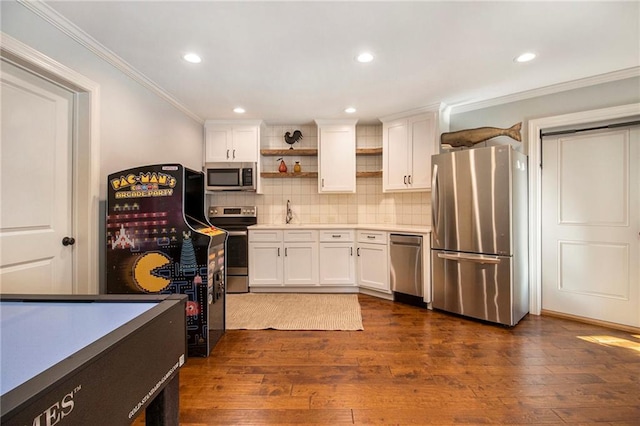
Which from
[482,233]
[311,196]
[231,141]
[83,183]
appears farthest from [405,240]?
[83,183]

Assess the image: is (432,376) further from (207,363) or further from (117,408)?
(117,408)

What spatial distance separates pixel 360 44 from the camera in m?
2.10

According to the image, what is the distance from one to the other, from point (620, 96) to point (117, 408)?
4065mm

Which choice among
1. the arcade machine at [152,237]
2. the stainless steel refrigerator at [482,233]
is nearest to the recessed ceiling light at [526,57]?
the stainless steel refrigerator at [482,233]

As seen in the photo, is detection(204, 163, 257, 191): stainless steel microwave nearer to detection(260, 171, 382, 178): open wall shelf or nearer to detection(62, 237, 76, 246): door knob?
detection(260, 171, 382, 178): open wall shelf

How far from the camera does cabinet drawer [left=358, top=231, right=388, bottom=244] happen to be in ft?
11.5

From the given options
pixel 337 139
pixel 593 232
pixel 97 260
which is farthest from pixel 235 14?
pixel 593 232

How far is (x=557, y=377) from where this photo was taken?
189cm

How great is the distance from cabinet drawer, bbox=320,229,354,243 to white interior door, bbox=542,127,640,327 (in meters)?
2.12

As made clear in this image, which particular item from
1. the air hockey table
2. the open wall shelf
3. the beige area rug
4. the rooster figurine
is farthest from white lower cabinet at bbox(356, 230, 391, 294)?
the air hockey table

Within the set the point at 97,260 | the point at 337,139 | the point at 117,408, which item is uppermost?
the point at 337,139

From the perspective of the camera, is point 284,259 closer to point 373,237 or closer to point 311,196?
point 311,196

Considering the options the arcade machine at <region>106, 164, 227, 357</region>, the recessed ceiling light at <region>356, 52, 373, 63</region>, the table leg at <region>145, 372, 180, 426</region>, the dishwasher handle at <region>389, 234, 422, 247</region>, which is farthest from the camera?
the dishwasher handle at <region>389, 234, 422, 247</region>

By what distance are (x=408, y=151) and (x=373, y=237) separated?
1178 millimetres
